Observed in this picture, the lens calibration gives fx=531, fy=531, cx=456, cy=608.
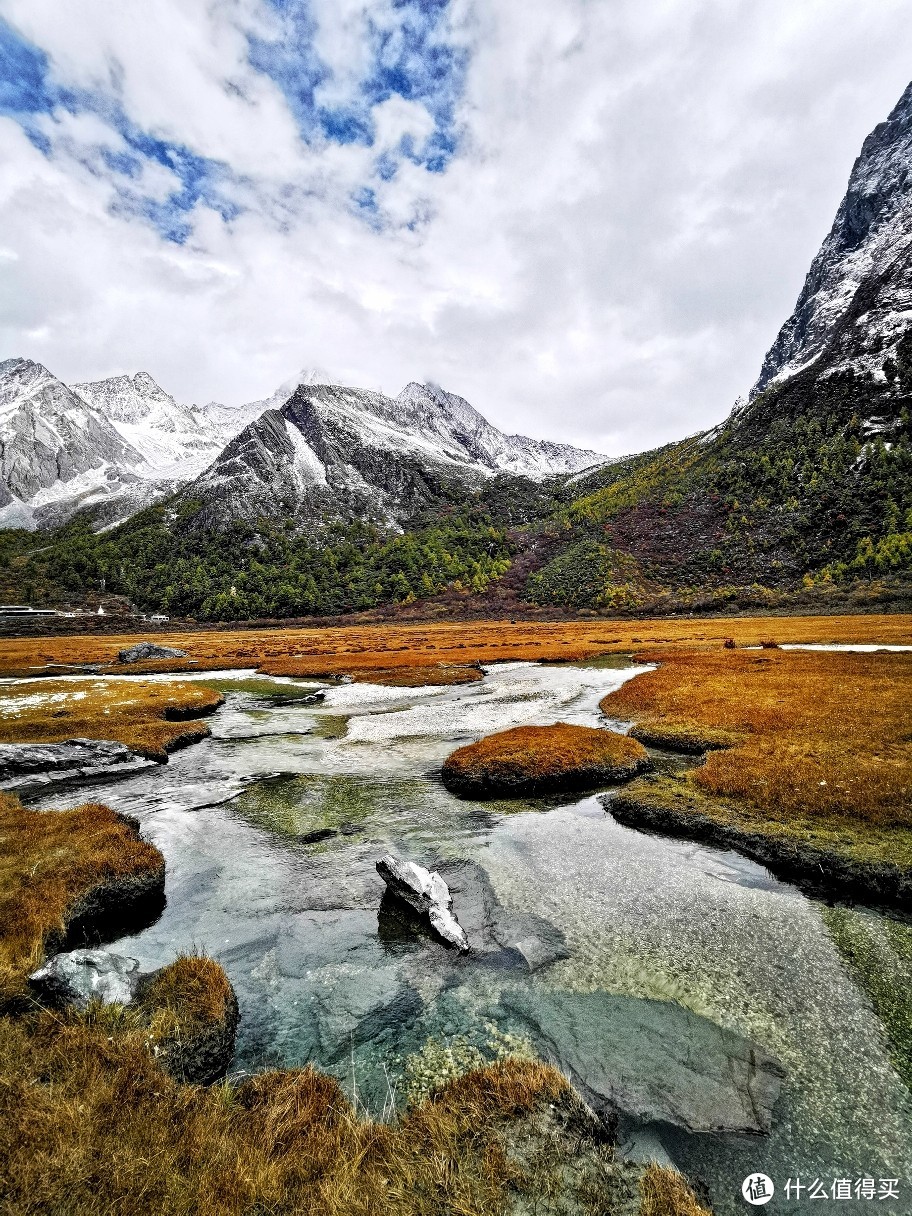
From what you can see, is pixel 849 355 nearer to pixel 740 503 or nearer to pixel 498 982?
pixel 740 503

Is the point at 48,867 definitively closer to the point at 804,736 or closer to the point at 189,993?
the point at 189,993

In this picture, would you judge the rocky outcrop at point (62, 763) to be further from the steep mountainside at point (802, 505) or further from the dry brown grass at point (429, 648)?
the steep mountainside at point (802, 505)

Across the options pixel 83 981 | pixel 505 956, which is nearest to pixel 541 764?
pixel 505 956

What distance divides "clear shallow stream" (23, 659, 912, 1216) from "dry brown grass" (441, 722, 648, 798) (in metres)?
1.43

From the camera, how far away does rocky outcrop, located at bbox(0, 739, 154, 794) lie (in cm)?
2582

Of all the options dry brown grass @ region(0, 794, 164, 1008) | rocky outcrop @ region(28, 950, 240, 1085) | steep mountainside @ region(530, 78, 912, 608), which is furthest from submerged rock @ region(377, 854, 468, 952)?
steep mountainside @ region(530, 78, 912, 608)

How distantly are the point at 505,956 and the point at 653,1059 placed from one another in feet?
12.9

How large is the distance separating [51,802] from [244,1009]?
18.2 m

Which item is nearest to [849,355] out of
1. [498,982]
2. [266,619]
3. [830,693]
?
[830,693]

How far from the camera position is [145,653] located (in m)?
82.4

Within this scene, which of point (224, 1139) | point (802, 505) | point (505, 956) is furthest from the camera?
point (802, 505)

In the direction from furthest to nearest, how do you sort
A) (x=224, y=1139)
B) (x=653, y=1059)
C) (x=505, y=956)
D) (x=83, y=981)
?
1. (x=505, y=956)
2. (x=83, y=981)
3. (x=653, y=1059)
4. (x=224, y=1139)

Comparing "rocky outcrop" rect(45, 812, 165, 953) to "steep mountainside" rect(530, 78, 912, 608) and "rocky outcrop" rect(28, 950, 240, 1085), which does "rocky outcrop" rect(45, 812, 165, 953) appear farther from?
"steep mountainside" rect(530, 78, 912, 608)

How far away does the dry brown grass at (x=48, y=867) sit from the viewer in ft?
38.9
